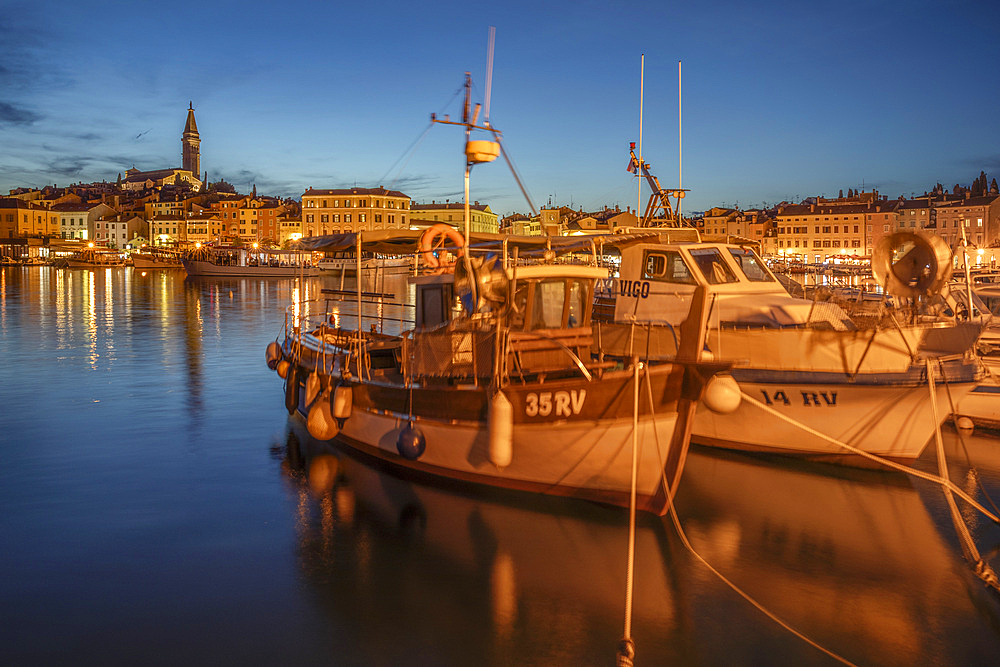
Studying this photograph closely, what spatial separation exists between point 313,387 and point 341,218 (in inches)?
5305

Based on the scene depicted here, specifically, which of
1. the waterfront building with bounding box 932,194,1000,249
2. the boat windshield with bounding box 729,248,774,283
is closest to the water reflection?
the boat windshield with bounding box 729,248,774,283

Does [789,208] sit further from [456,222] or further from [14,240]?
[14,240]

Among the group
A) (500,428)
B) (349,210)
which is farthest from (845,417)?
(349,210)

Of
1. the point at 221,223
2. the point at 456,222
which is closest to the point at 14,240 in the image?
the point at 221,223

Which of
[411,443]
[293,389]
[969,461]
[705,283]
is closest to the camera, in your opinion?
[411,443]

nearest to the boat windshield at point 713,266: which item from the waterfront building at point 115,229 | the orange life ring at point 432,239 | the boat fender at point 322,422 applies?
the orange life ring at point 432,239

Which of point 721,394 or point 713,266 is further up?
point 713,266

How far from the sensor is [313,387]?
11.8 metres

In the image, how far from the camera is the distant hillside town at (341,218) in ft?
326

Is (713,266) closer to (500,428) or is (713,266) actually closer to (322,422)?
(500,428)

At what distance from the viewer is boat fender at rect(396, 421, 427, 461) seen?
30.7 feet

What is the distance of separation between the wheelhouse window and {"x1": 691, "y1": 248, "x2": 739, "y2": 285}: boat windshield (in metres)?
0.24

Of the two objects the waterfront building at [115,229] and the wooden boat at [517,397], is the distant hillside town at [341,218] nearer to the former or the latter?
the waterfront building at [115,229]

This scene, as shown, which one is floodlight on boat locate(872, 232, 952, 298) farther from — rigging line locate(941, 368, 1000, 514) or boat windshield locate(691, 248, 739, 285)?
boat windshield locate(691, 248, 739, 285)
